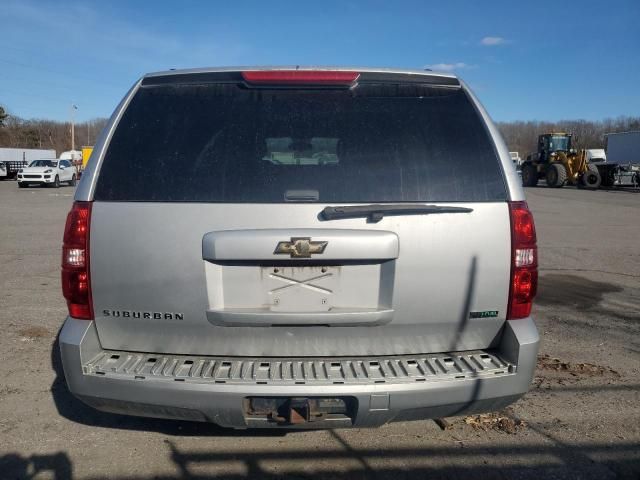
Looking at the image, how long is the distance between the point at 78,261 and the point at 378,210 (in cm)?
148

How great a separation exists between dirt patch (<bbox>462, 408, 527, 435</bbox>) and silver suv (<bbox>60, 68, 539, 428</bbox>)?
1.00 m

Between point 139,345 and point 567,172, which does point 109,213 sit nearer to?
point 139,345

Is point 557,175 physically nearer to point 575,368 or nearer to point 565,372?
point 575,368

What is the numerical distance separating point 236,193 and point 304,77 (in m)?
0.75

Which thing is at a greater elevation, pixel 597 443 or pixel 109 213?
pixel 109 213

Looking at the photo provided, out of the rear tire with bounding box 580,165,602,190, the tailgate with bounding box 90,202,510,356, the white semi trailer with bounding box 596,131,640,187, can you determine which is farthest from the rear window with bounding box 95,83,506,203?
the white semi trailer with bounding box 596,131,640,187

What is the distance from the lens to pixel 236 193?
272 cm

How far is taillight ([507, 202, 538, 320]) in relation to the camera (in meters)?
2.79

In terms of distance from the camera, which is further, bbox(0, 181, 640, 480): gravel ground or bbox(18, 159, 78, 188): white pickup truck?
bbox(18, 159, 78, 188): white pickup truck

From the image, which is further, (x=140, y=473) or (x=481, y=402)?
(x=140, y=473)

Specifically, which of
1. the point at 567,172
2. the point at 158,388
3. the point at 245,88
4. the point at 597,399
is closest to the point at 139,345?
the point at 158,388

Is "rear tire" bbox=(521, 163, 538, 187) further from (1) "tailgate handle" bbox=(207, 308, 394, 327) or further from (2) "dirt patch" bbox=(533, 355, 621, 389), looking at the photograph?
(1) "tailgate handle" bbox=(207, 308, 394, 327)

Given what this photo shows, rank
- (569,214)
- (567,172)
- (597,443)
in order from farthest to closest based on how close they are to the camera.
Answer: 1. (567,172)
2. (569,214)
3. (597,443)

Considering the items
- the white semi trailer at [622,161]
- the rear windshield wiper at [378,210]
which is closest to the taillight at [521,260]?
the rear windshield wiper at [378,210]
